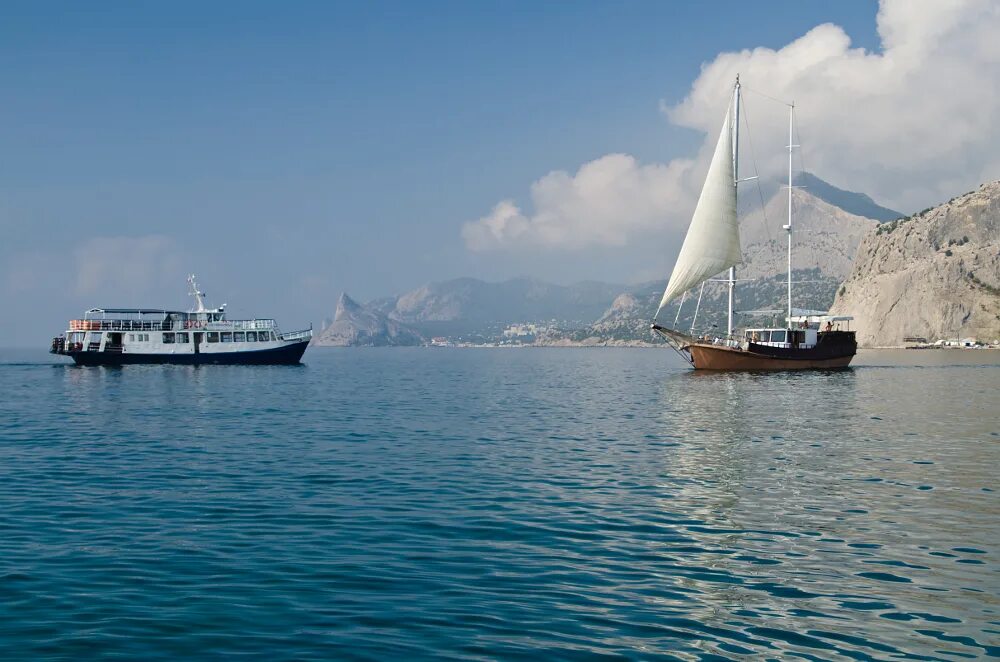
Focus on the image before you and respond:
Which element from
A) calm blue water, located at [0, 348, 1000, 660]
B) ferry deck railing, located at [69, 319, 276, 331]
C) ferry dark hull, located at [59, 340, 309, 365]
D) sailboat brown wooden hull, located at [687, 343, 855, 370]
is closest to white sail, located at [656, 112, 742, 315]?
sailboat brown wooden hull, located at [687, 343, 855, 370]

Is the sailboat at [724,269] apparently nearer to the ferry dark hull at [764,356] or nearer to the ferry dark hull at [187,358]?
the ferry dark hull at [764,356]

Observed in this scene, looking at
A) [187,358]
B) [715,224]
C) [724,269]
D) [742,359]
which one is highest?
[715,224]

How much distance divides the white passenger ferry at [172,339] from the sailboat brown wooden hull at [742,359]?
57.4 meters

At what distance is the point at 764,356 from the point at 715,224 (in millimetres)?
14895

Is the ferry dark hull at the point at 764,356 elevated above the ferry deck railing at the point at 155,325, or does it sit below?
below

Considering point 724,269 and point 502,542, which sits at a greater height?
point 724,269

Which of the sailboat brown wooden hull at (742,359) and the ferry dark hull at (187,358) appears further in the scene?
the ferry dark hull at (187,358)

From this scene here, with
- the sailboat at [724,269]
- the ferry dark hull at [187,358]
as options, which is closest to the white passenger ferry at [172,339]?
the ferry dark hull at [187,358]

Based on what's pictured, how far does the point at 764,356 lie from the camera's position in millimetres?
87375

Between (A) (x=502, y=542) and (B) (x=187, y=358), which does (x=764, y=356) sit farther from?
(A) (x=502, y=542)

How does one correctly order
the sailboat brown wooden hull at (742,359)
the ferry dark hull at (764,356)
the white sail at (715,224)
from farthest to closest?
1. the white sail at (715,224)
2. the ferry dark hull at (764,356)
3. the sailboat brown wooden hull at (742,359)

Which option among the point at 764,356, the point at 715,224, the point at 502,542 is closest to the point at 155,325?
the point at 715,224

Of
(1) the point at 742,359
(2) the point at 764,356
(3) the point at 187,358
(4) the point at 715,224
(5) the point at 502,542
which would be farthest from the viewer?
(3) the point at 187,358

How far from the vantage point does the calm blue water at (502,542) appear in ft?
37.4
